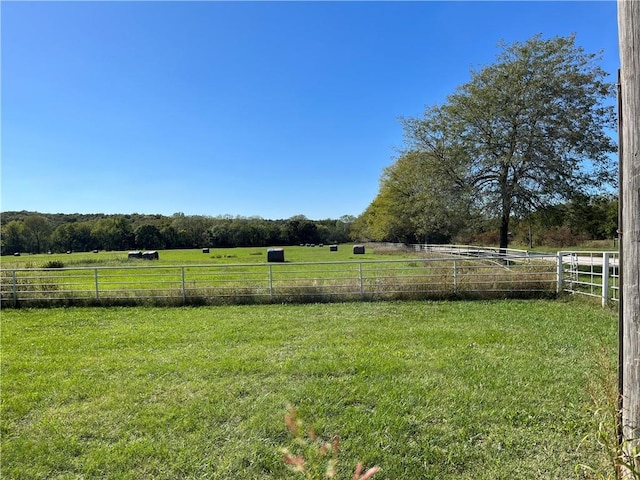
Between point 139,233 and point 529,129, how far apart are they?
205 feet

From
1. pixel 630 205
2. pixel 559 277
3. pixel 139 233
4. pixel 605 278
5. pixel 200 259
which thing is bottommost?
pixel 200 259

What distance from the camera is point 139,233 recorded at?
62.8 m

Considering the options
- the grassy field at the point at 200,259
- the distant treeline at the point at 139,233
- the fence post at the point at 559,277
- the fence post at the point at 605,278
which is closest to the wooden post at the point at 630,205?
the fence post at the point at 605,278

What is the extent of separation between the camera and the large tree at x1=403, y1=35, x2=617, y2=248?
15.1m

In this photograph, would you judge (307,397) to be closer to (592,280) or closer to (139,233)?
→ (592,280)

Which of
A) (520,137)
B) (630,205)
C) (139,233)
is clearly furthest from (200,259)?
(139,233)

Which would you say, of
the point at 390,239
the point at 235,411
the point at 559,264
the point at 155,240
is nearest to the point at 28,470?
the point at 235,411

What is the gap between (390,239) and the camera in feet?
170

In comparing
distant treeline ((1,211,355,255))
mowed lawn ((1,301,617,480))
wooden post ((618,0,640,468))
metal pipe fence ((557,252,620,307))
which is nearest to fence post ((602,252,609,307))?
metal pipe fence ((557,252,620,307))

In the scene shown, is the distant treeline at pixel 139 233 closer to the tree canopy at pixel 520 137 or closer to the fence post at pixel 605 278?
the tree canopy at pixel 520 137

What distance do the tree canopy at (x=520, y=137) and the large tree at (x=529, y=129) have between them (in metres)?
0.04

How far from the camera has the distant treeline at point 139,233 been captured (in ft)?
191

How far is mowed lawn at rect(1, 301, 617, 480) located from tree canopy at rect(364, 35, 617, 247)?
11.0 m

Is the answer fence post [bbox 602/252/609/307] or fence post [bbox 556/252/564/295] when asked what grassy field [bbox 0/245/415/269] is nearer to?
fence post [bbox 556/252/564/295]
